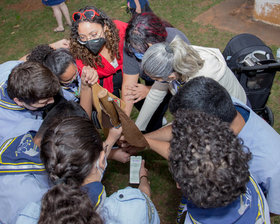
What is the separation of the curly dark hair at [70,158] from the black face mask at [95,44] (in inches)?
44.7

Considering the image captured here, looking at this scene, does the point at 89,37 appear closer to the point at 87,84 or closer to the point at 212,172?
the point at 87,84

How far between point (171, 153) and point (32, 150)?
898 mm

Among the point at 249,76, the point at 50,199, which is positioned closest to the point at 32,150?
the point at 50,199

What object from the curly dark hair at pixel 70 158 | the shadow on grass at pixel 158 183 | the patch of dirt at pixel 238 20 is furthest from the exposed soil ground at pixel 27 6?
the curly dark hair at pixel 70 158

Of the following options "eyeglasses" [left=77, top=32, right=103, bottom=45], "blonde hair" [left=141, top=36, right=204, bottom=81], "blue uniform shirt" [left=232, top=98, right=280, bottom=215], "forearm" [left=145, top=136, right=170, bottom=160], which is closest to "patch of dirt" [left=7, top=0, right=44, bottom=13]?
"eyeglasses" [left=77, top=32, right=103, bottom=45]

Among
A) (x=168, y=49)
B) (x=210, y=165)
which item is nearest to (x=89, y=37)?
(x=168, y=49)

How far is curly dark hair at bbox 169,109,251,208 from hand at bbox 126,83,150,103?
140cm

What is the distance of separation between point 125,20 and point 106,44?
4.01 meters

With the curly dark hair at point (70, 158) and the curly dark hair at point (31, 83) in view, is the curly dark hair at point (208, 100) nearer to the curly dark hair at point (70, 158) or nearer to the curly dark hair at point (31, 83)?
the curly dark hair at point (70, 158)

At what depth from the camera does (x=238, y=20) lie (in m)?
5.34

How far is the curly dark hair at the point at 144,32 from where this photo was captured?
2328 millimetres

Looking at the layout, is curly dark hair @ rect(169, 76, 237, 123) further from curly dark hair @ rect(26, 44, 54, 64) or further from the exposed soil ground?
the exposed soil ground

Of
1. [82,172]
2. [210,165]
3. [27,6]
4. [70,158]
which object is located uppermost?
[210,165]

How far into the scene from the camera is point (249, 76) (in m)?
2.56
